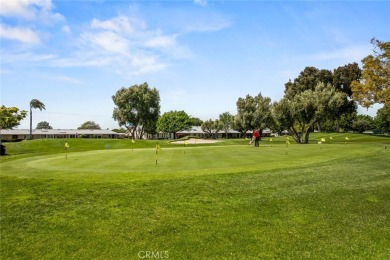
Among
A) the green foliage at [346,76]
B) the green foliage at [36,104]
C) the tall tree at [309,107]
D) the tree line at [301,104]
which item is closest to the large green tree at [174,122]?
the tree line at [301,104]

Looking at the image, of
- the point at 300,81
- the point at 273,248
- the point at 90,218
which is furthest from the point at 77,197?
the point at 300,81

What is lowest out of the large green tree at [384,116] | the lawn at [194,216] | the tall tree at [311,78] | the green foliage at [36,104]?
the lawn at [194,216]

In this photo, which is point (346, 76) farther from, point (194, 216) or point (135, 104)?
point (194, 216)

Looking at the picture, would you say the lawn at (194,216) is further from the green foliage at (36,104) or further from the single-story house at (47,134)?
the single-story house at (47,134)

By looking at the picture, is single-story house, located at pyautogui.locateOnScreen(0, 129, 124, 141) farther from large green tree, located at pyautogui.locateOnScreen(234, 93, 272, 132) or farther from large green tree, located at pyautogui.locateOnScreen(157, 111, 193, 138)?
large green tree, located at pyautogui.locateOnScreen(234, 93, 272, 132)

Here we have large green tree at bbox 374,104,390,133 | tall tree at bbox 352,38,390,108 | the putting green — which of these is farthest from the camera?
large green tree at bbox 374,104,390,133

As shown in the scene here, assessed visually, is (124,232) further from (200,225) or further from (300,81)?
(300,81)

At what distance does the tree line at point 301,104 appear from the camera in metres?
46.3

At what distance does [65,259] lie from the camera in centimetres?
819

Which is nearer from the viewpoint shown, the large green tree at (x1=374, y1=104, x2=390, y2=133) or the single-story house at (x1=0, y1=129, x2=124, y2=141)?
the large green tree at (x1=374, y1=104, x2=390, y2=133)

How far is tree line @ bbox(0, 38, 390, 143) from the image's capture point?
152 feet

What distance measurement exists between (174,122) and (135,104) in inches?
1517

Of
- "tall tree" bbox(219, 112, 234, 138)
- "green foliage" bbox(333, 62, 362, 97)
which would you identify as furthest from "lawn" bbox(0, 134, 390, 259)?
"tall tree" bbox(219, 112, 234, 138)

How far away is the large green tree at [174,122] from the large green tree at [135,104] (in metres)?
34.2
